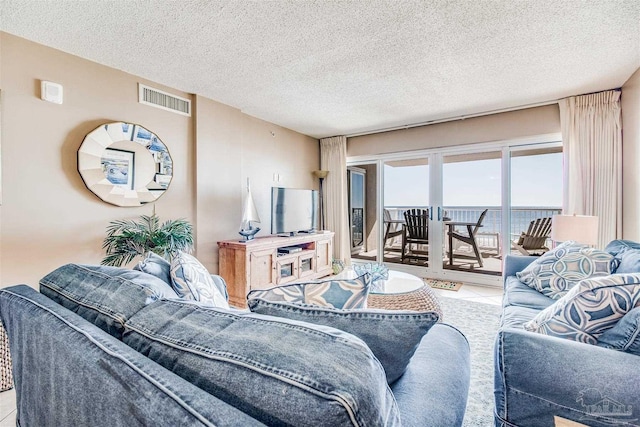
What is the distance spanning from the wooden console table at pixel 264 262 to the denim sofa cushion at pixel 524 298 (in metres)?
2.40

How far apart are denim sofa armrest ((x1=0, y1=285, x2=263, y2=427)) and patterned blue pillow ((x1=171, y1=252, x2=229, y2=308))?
1.54 ft

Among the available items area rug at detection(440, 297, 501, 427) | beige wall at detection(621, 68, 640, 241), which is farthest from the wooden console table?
beige wall at detection(621, 68, 640, 241)

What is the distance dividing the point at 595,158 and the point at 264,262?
3910 millimetres

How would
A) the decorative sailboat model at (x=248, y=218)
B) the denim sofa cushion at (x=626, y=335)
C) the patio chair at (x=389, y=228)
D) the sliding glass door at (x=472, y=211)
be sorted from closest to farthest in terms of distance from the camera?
the denim sofa cushion at (x=626, y=335), the decorative sailboat model at (x=248, y=218), the sliding glass door at (x=472, y=211), the patio chair at (x=389, y=228)

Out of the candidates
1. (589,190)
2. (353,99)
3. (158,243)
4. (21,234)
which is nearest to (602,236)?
(589,190)

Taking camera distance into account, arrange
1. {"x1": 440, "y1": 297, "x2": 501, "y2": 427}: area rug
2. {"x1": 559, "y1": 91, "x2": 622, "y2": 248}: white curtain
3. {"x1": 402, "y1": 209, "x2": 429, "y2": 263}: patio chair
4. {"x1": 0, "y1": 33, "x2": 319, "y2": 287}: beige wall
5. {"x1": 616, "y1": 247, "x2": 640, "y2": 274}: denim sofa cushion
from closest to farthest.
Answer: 1. {"x1": 440, "y1": 297, "x2": 501, "y2": 427}: area rug
2. {"x1": 616, "y1": 247, "x2": 640, "y2": 274}: denim sofa cushion
3. {"x1": 0, "y1": 33, "x2": 319, "y2": 287}: beige wall
4. {"x1": 559, "y1": 91, "x2": 622, "y2": 248}: white curtain
5. {"x1": 402, "y1": 209, "x2": 429, "y2": 263}: patio chair

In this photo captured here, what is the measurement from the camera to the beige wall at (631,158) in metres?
2.72

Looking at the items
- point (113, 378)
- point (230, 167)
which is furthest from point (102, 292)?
point (230, 167)

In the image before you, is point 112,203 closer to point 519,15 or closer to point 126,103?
point 126,103

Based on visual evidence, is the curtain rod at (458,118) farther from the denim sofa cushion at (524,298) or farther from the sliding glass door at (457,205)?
the denim sofa cushion at (524,298)

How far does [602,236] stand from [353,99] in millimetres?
3130

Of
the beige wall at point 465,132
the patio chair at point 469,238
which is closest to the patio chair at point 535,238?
the patio chair at point 469,238

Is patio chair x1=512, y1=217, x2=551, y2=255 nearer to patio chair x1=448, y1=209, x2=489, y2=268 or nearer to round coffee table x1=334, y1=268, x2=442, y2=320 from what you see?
patio chair x1=448, y1=209, x2=489, y2=268

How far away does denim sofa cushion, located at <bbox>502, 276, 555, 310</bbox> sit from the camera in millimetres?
1867
